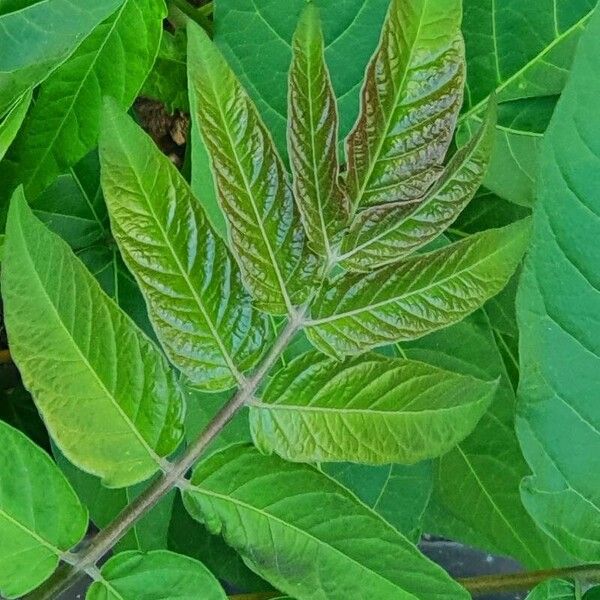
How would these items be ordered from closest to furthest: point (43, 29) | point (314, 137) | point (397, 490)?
point (314, 137) → point (43, 29) → point (397, 490)

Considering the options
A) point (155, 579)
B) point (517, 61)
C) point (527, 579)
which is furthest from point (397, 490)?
point (517, 61)

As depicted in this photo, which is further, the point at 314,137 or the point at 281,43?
the point at 281,43

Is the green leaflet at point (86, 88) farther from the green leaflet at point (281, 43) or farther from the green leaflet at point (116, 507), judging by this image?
the green leaflet at point (116, 507)

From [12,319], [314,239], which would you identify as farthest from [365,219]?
[12,319]

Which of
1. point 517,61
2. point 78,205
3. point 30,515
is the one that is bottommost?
point 30,515

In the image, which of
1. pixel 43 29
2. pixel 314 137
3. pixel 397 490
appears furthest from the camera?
pixel 397 490

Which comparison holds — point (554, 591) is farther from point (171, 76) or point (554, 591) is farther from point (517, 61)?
point (171, 76)
